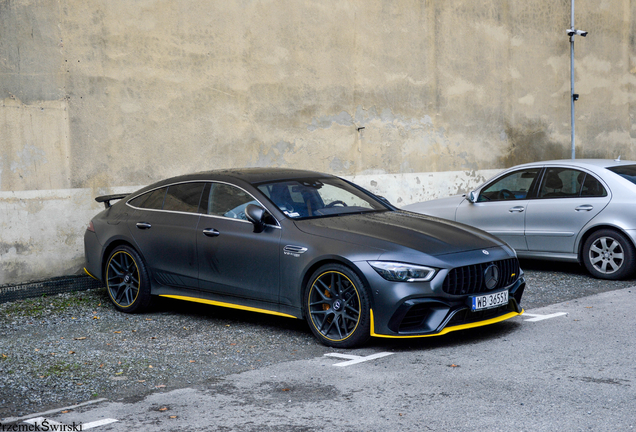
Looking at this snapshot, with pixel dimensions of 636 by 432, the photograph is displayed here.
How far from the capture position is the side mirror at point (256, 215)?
6590 millimetres

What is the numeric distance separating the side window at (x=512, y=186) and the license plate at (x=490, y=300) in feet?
13.2

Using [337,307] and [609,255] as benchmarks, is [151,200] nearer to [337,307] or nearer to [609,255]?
[337,307]

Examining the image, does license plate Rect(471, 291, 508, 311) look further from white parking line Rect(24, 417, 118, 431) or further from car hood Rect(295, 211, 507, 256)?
white parking line Rect(24, 417, 118, 431)

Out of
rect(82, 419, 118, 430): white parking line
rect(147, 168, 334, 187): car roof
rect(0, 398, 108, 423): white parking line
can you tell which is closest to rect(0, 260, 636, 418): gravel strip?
rect(0, 398, 108, 423): white parking line

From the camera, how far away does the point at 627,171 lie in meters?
9.33

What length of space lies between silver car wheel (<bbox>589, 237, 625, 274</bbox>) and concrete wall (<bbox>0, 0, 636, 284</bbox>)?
16.2 ft

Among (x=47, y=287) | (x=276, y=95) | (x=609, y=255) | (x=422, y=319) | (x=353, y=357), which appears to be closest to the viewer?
(x=353, y=357)

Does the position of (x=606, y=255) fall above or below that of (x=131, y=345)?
above

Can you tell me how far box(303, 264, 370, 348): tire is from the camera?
596 centimetres

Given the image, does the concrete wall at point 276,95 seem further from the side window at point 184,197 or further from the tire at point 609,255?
the tire at point 609,255

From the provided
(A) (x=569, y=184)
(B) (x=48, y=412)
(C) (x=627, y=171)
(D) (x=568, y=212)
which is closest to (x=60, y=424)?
(B) (x=48, y=412)

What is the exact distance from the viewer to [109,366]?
19.1 feet

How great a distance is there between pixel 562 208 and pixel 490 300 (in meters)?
3.80

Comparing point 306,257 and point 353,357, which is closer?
point 353,357
